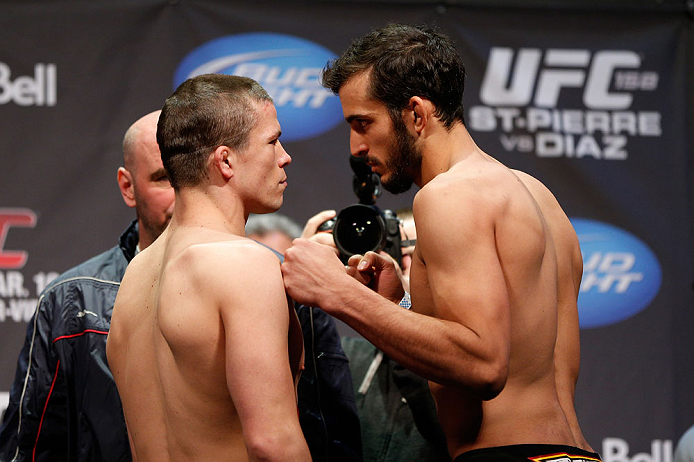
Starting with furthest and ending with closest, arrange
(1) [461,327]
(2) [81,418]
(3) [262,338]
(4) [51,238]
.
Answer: (4) [51,238]
(2) [81,418]
(1) [461,327]
(3) [262,338]

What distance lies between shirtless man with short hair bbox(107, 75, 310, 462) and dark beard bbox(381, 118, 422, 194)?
0.95 feet

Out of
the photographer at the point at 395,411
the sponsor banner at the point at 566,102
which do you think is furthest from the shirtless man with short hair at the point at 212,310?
the sponsor banner at the point at 566,102

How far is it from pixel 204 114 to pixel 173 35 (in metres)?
2.07

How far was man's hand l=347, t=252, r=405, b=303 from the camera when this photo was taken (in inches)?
76.8

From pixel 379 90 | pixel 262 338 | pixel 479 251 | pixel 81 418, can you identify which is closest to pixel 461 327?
pixel 479 251

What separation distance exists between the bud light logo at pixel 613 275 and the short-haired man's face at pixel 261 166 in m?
2.28

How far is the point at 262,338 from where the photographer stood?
4.75ft

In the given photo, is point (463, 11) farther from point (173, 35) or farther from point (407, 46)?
point (407, 46)

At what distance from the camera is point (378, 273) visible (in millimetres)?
2031

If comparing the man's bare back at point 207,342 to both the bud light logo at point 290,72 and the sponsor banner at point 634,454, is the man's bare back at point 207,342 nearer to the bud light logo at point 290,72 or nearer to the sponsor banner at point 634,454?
the bud light logo at point 290,72

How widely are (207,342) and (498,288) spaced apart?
1.89 feet

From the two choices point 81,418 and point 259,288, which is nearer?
point 259,288

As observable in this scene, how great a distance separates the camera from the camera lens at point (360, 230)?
2166mm

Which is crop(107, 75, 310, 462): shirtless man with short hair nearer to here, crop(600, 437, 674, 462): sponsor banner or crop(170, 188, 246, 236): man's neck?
crop(170, 188, 246, 236): man's neck
